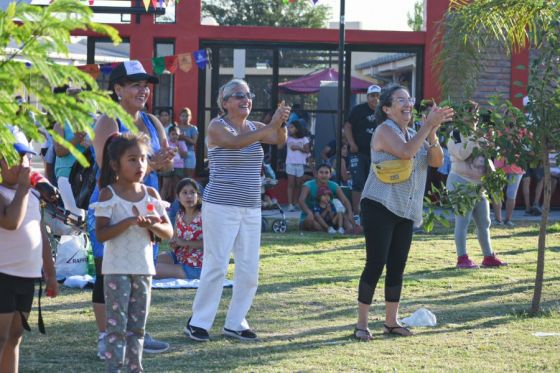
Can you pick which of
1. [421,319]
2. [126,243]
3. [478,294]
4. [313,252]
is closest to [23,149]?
[126,243]

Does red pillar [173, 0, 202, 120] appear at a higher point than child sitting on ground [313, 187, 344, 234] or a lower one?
higher

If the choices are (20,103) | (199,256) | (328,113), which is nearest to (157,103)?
(328,113)

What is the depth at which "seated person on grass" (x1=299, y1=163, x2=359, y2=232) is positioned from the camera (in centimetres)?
1528

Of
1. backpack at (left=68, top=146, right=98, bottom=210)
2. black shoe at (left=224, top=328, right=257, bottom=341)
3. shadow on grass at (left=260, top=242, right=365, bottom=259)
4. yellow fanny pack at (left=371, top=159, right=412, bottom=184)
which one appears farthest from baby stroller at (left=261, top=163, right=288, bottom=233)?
backpack at (left=68, top=146, right=98, bottom=210)

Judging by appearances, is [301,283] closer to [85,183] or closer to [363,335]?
[363,335]

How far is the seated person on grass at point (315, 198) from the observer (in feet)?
50.1

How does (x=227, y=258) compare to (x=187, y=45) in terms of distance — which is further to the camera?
(x=187, y=45)

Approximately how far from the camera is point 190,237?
34.4 ft

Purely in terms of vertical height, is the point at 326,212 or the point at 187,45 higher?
the point at 187,45

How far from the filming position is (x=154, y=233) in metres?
5.74

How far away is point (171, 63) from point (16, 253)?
12523mm

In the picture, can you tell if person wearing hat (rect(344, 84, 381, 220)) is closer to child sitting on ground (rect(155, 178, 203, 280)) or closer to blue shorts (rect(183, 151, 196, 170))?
blue shorts (rect(183, 151, 196, 170))

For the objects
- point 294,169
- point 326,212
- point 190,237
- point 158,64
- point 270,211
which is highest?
point 158,64

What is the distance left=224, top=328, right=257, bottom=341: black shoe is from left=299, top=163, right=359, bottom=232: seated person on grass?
7.83 m
